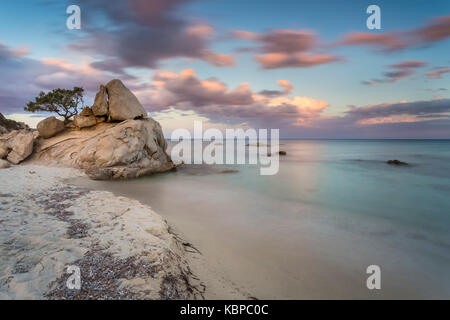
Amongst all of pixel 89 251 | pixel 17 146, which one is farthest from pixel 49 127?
pixel 89 251

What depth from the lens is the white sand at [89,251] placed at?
127 inches

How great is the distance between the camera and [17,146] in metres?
15.7

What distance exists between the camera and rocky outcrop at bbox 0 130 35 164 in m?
15.4

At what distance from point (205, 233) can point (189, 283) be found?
9.14ft

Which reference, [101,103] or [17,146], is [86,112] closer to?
[101,103]

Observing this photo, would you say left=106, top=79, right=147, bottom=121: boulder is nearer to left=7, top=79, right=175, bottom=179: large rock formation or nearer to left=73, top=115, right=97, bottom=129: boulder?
left=7, top=79, right=175, bottom=179: large rock formation

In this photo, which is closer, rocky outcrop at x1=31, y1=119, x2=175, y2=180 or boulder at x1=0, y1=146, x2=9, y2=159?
rocky outcrop at x1=31, y1=119, x2=175, y2=180

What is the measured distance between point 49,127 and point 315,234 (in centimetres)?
2094

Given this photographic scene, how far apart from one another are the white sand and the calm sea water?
4.24 ft

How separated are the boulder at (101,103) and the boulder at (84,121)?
2.74 ft

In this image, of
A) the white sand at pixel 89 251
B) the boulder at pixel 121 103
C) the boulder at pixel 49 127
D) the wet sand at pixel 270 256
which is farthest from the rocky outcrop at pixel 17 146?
the wet sand at pixel 270 256

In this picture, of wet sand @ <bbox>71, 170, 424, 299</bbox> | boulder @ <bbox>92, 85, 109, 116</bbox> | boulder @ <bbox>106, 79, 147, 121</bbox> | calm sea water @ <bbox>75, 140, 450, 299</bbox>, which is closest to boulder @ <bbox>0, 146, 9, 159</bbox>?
boulder @ <bbox>92, 85, 109, 116</bbox>

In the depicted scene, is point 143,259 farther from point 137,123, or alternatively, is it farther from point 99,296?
point 137,123
